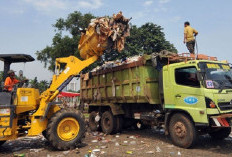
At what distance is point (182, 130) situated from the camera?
5648 mm

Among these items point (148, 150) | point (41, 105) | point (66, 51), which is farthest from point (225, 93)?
point (66, 51)

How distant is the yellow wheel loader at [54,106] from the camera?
220 inches

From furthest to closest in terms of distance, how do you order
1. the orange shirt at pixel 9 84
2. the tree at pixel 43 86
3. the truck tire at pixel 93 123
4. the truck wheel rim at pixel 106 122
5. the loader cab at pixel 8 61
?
the truck tire at pixel 93 123 → the truck wheel rim at pixel 106 122 → the tree at pixel 43 86 → the orange shirt at pixel 9 84 → the loader cab at pixel 8 61

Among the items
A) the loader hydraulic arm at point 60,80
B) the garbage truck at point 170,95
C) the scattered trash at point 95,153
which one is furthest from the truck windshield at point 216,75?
the loader hydraulic arm at point 60,80

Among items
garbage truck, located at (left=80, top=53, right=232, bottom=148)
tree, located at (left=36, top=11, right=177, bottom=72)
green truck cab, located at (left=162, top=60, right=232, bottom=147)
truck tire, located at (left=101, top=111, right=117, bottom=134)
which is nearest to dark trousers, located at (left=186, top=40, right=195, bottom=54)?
garbage truck, located at (left=80, top=53, right=232, bottom=148)

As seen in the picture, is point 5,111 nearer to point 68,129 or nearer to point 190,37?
point 68,129

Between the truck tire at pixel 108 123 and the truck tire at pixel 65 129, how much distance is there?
2150 mm

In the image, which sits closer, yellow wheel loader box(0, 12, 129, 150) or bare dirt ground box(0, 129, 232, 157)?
bare dirt ground box(0, 129, 232, 157)

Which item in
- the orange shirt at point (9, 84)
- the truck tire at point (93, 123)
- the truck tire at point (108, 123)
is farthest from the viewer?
the truck tire at point (93, 123)

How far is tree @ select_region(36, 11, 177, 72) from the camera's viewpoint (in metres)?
19.6

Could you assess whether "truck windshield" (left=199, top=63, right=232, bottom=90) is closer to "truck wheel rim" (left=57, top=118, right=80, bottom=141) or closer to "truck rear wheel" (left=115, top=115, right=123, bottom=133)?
"truck wheel rim" (left=57, top=118, right=80, bottom=141)

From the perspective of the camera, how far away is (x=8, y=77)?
229 inches

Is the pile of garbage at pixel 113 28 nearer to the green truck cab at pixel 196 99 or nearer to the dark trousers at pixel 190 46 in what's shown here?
the green truck cab at pixel 196 99

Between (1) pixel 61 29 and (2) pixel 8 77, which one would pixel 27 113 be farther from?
(1) pixel 61 29
